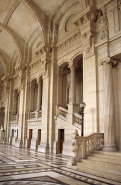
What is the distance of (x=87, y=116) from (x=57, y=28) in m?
10.2

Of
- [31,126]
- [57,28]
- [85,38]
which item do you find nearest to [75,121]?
[85,38]

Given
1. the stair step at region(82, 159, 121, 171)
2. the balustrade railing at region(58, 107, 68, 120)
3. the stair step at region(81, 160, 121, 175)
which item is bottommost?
the stair step at region(81, 160, 121, 175)

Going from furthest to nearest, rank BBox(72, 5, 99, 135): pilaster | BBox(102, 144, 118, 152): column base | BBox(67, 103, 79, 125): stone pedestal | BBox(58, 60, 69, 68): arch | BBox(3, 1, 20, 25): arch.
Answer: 1. BBox(3, 1, 20, 25): arch
2. BBox(58, 60, 69, 68): arch
3. BBox(67, 103, 79, 125): stone pedestal
4. BBox(72, 5, 99, 135): pilaster
5. BBox(102, 144, 118, 152): column base

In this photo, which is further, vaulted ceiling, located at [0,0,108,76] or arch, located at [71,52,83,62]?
vaulted ceiling, located at [0,0,108,76]

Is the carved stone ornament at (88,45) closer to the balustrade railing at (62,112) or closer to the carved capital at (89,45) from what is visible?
the carved capital at (89,45)

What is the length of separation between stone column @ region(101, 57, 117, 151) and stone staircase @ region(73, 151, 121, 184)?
738 millimetres

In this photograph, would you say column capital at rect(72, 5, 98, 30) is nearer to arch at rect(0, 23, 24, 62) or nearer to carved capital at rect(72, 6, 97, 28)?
carved capital at rect(72, 6, 97, 28)

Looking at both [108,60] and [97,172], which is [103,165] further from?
[108,60]

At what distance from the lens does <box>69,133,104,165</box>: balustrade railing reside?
8.75 metres

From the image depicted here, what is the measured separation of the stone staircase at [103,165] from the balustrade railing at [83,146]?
0.28 m

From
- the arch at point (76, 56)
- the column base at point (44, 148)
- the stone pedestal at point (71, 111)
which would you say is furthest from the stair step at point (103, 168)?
the arch at point (76, 56)

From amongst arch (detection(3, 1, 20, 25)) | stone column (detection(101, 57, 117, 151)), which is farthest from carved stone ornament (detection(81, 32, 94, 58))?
arch (detection(3, 1, 20, 25))

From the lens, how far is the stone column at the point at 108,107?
9266 mm

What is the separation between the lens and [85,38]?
40.4 feet
